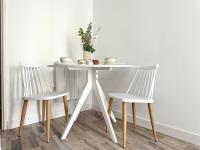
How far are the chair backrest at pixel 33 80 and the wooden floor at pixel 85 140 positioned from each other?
1.52 feet

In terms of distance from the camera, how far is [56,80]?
2543 millimetres

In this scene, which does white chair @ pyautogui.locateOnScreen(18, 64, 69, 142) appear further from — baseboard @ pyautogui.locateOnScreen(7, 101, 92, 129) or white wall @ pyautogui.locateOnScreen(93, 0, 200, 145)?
white wall @ pyautogui.locateOnScreen(93, 0, 200, 145)

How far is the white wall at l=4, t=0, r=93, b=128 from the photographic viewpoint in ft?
7.10

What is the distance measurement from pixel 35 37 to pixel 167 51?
1.67 meters

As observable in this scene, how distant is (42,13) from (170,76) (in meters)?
1.83

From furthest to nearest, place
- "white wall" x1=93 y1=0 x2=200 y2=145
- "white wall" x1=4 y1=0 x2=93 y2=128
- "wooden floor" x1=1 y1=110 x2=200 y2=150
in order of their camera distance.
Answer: "white wall" x1=4 y1=0 x2=93 y2=128, "white wall" x1=93 y1=0 x2=200 y2=145, "wooden floor" x1=1 y1=110 x2=200 y2=150

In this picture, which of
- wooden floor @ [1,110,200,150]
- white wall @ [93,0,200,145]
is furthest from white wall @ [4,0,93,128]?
white wall @ [93,0,200,145]

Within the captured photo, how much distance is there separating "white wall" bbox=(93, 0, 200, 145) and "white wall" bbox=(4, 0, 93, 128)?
66cm

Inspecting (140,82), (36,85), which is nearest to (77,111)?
(36,85)

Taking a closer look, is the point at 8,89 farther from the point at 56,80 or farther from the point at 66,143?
the point at 66,143

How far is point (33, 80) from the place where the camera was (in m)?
2.35

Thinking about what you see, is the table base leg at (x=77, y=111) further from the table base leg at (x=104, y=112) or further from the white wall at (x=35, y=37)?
the white wall at (x=35, y=37)

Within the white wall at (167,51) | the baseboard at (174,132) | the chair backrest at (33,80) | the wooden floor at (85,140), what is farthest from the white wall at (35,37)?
the baseboard at (174,132)

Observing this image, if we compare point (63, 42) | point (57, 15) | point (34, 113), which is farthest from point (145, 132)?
point (57, 15)
